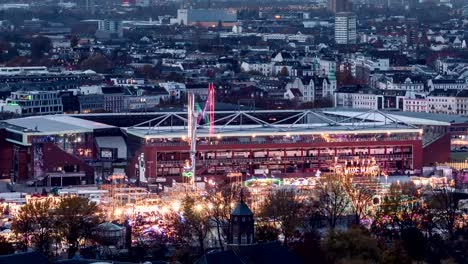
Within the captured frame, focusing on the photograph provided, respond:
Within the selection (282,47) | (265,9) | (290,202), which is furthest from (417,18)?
(290,202)

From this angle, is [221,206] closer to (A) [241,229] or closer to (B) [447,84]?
(A) [241,229]

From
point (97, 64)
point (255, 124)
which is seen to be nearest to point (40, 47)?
point (97, 64)

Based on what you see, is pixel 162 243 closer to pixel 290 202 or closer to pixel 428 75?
pixel 290 202

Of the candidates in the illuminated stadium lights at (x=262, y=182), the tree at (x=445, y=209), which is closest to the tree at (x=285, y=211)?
the tree at (x=445, y=209)

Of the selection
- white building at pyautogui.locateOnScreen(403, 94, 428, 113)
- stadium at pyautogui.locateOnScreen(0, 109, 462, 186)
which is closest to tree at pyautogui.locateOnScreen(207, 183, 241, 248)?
stadium at pyautogui.locateOnScreen(0, 109, 462, 186)

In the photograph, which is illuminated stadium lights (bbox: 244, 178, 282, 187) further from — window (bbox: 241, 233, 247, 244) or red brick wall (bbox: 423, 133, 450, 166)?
window (bbox: 241, 233, 247, 244)

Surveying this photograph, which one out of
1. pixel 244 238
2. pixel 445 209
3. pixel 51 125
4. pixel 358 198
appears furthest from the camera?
pixel 51 125
